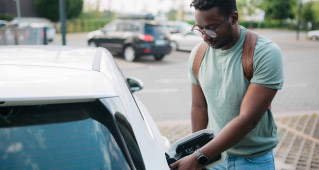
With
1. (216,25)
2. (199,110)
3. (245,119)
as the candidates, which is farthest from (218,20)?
(199,110)

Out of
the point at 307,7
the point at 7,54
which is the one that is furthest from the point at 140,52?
the point at 307,7

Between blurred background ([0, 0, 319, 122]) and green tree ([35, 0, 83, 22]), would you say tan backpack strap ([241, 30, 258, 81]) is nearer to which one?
blurred background ([0, 0, 319, 122])

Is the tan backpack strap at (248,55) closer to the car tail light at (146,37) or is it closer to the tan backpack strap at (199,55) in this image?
the tan backpack strap at (199,55)

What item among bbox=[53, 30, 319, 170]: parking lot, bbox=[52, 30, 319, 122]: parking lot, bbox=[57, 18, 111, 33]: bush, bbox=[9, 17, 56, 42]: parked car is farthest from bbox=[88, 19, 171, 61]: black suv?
bbox=[57, 18, 111, 33]: bush

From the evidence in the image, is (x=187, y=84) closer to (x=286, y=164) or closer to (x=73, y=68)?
(x=286, y=164)

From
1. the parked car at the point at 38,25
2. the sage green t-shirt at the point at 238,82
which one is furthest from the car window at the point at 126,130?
the parked car at the point at 38,25

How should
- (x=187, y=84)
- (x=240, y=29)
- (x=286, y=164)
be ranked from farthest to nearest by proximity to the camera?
(x=187, y=84)
(x=286, y=164)
(x=240, y=29)

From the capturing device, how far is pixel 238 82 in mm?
1856

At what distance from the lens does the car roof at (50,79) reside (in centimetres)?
144

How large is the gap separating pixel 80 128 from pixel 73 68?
1.62ft

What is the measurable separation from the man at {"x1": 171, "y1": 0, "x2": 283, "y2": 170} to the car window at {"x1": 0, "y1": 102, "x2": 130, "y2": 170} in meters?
0.42

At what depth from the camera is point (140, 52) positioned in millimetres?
14438

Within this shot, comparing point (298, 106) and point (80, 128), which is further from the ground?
point (80, 128)

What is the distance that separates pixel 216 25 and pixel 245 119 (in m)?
0.53
